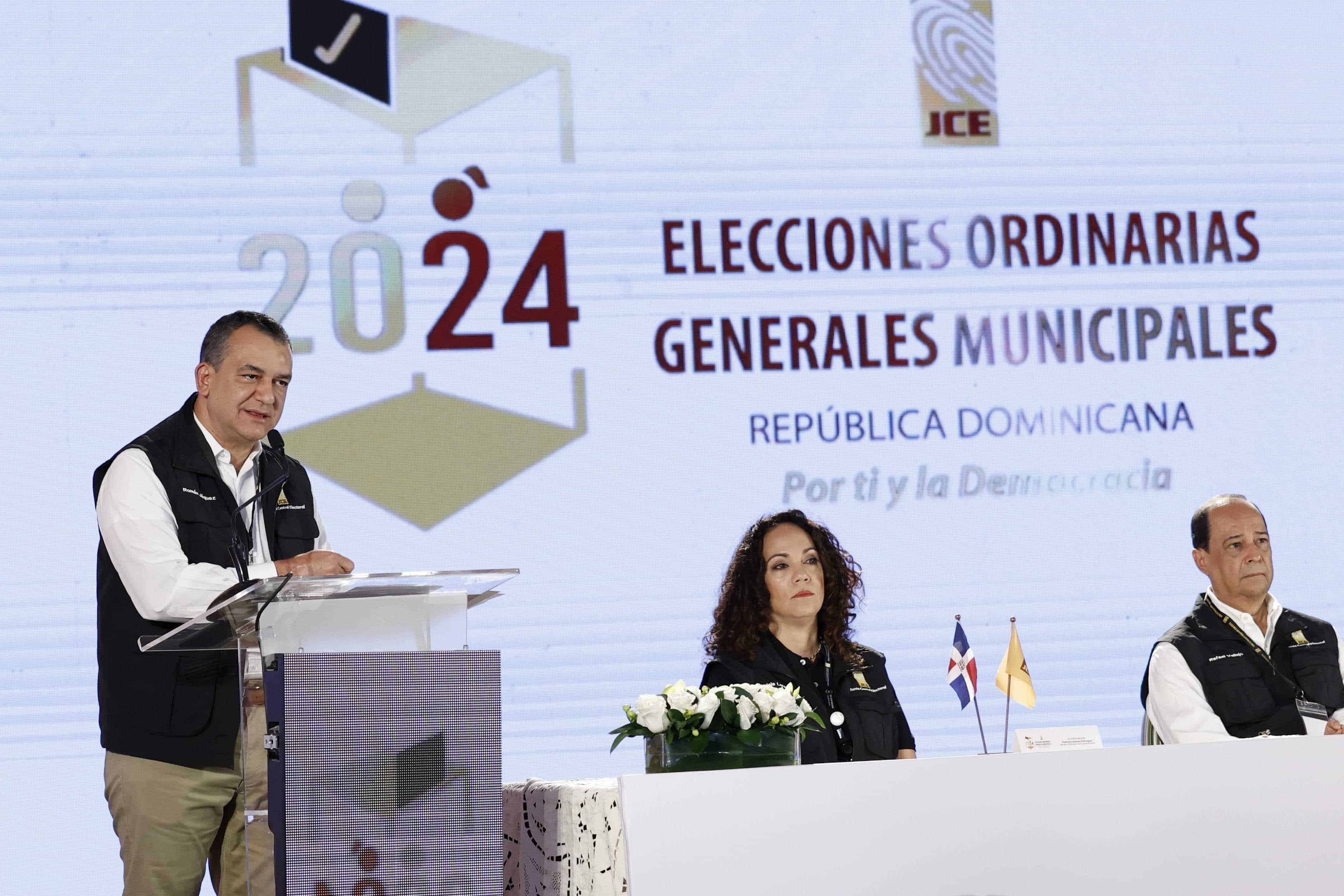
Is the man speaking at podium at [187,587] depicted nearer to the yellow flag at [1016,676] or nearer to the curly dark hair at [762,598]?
the curly dark hair at [762,598]

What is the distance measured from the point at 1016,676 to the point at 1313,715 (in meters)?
0.88

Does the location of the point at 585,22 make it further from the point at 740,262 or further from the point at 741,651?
the point at 741,651

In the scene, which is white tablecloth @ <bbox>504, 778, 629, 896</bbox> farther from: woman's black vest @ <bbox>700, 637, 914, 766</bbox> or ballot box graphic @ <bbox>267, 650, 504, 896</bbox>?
woman's black vest @ <bbox>700, 637, 914, 766</bbox>

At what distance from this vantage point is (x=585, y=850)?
8.55 ft

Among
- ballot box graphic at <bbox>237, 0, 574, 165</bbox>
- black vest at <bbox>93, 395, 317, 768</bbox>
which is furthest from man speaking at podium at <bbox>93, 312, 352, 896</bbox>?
ballot box graphic at <bbox>237, 0, 574, 165</bbox>

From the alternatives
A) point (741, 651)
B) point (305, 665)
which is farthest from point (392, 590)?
point (741, 651)

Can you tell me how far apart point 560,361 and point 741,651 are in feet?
4.60

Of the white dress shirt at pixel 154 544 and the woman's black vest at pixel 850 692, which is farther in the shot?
the woman's black vest at pixel 850 692

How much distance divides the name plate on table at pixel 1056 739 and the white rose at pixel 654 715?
699mm

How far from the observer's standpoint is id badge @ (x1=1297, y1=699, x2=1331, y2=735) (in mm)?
3617

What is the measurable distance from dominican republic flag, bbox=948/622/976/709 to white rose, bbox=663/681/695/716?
34.6 inches

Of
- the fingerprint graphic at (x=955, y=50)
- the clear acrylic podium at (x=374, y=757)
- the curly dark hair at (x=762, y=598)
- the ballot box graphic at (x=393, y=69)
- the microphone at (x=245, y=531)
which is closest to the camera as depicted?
the clear acrylic podium at (x=374, y=757)

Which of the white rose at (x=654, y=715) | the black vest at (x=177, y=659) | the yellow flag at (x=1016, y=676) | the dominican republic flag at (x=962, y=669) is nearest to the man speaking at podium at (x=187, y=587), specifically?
the black vest at (x=177, y=659)

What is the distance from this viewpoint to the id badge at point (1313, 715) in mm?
3617
